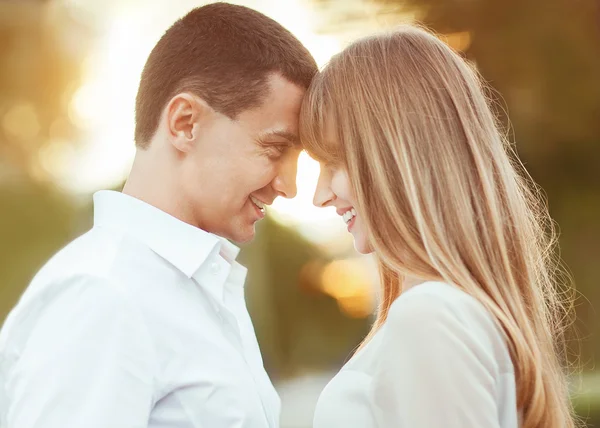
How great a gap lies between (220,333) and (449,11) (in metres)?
5.22

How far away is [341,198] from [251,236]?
1.15 ft

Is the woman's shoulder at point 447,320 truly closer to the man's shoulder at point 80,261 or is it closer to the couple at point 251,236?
the couple at point 251,236

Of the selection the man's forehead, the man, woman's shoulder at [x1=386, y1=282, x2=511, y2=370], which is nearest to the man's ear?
the man

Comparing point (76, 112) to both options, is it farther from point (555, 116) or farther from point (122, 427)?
point (122, 427)

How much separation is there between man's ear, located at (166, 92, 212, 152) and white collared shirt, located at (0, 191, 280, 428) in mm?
199

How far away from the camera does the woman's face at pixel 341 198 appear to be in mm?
Answer: 1938

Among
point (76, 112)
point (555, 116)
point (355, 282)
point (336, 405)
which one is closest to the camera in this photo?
point (336, 405)

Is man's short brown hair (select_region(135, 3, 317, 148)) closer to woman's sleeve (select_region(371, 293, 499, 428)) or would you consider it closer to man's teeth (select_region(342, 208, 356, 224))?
man's teeth (select_region(342, 208, 356, 224))

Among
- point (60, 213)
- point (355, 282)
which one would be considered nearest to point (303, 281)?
point (355, 282)

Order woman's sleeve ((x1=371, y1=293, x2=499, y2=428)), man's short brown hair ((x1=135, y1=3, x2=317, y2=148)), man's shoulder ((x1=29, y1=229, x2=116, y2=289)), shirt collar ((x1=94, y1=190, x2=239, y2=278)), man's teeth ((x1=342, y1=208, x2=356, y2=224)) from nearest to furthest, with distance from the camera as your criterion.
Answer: woman's sleeve ((x1=371, y1=293, x2=499, y2=428))
man's shoulder ((x1=29, y1=229, x2=116, y2=289))
shirt collar ((x1=94, y1=190, x2=239, y2=278))
man's teeth ((x1=342, y1=208, x2=356, y2=224))
man's short brown hair ((x1=135, y1=3, x2=317, y2=148))

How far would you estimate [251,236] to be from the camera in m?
2.23

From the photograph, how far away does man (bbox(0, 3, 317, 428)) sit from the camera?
5.26ft

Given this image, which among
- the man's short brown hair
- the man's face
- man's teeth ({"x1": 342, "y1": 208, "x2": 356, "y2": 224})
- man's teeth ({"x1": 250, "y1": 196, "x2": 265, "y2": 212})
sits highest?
the man's short brown hair

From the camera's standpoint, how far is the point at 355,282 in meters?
8.48
